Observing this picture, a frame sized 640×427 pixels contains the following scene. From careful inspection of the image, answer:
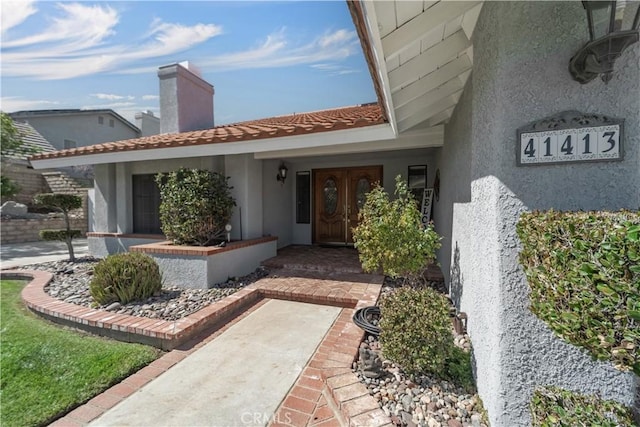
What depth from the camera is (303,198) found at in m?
11.3

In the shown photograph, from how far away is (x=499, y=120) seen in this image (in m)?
2.37

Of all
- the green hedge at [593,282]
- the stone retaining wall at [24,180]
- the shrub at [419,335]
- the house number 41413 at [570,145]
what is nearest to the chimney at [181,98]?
the shrub at [419,335]

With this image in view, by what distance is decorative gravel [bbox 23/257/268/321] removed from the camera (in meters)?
5.14

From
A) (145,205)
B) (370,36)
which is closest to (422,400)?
(370,36)

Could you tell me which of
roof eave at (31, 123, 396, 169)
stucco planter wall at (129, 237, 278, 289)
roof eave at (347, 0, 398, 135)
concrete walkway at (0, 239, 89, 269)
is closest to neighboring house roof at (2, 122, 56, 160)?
concrete walkway at (0, 239, 89, 269)

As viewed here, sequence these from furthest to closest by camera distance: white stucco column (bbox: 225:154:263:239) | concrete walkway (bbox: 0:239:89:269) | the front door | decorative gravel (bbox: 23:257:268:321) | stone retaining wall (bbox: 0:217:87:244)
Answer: stone retaining wall (bbox: 0:217:87:244) < the front door < concrete walkway (bbox: 0:239:89:269) < white stucco column (bbox: 225:154:263:239) < decorative gravel (bbox: 23:257:268:321)

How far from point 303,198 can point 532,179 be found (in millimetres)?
9397

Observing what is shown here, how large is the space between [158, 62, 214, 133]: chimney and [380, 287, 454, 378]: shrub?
447 inches

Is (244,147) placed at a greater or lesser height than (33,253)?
greater

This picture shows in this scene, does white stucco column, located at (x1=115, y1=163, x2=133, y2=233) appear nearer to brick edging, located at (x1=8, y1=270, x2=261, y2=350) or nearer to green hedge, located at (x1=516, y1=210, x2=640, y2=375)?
brick edging, located at (x1=8, y1=270, x2=261, y2=350)

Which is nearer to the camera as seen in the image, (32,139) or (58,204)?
(58,204)

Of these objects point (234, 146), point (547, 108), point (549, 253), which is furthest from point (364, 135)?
point (549, 253)

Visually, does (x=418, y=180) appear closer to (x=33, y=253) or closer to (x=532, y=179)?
(x=532, y=179)

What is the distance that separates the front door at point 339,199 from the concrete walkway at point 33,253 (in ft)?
30.0
